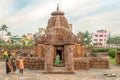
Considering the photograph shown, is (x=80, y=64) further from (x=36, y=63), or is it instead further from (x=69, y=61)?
(x=36, y=63)

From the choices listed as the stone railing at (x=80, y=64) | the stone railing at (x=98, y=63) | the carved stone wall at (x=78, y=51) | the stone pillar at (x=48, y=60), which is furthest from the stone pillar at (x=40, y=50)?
the stone pillar at (x=48, y=60)

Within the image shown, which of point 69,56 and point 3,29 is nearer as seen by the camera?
point 69,56

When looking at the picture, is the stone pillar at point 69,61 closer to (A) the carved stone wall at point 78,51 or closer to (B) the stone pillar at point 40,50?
(A) the carved stone wall at point 78,51

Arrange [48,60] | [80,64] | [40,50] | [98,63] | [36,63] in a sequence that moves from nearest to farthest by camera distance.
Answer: [48,60] < [36,63] < [80,64] < [98,63] < [40,50]

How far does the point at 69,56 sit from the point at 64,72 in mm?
1114

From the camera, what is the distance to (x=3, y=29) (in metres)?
96.5

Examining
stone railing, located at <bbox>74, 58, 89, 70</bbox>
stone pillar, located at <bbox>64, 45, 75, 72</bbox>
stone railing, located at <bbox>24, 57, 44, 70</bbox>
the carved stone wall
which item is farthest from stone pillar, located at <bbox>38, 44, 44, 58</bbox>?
stone pillar, located at <bbox>64, 45, 75, 72</bbox>

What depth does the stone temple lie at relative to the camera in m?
15.9

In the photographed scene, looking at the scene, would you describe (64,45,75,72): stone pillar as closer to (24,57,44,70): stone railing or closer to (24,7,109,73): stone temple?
(24,7,109,73): stone temple

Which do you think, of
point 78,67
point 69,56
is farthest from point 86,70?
point 69,56

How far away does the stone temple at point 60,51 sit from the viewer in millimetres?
15930

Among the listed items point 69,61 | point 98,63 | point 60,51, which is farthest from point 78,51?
point 69,61

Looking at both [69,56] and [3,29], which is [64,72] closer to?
[69,56]

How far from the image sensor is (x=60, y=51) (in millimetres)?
20656
